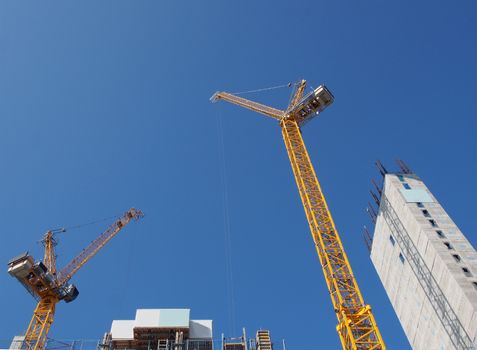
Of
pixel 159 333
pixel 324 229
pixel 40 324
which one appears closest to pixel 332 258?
pixel 324 229

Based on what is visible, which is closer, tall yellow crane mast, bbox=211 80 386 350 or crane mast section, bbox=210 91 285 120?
tall yellow crane mast, bbox=211 80 386 350

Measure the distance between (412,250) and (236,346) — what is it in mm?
30335

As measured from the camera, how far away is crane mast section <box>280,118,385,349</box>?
39906 millimetres

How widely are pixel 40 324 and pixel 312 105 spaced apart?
4283 cm

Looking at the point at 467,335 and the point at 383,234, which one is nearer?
the point at 467,335

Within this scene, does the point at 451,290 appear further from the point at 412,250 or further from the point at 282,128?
the point at 282,128

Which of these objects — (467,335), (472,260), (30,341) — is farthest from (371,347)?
(30,341)

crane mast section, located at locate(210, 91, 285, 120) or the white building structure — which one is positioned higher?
crane mast section, located at locate(210, 91, 285, 120)

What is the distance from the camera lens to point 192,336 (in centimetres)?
5262

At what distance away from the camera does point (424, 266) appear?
61594 millimetres

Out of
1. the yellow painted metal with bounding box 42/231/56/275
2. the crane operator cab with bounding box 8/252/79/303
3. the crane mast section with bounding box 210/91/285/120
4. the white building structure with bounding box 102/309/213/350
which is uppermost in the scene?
the crane mast section with bounding box 210/91/285/120

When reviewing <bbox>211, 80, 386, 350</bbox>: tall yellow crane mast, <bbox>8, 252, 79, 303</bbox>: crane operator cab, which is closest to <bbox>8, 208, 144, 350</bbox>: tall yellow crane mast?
<bbox>8, 252, 79, 303</bbox>: crane operator cab

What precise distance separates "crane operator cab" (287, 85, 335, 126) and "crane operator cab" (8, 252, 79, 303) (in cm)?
3657

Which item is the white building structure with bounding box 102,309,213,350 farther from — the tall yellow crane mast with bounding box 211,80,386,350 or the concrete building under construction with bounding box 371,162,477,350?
the concrete building under construction with bounding box 371,162,477,350
